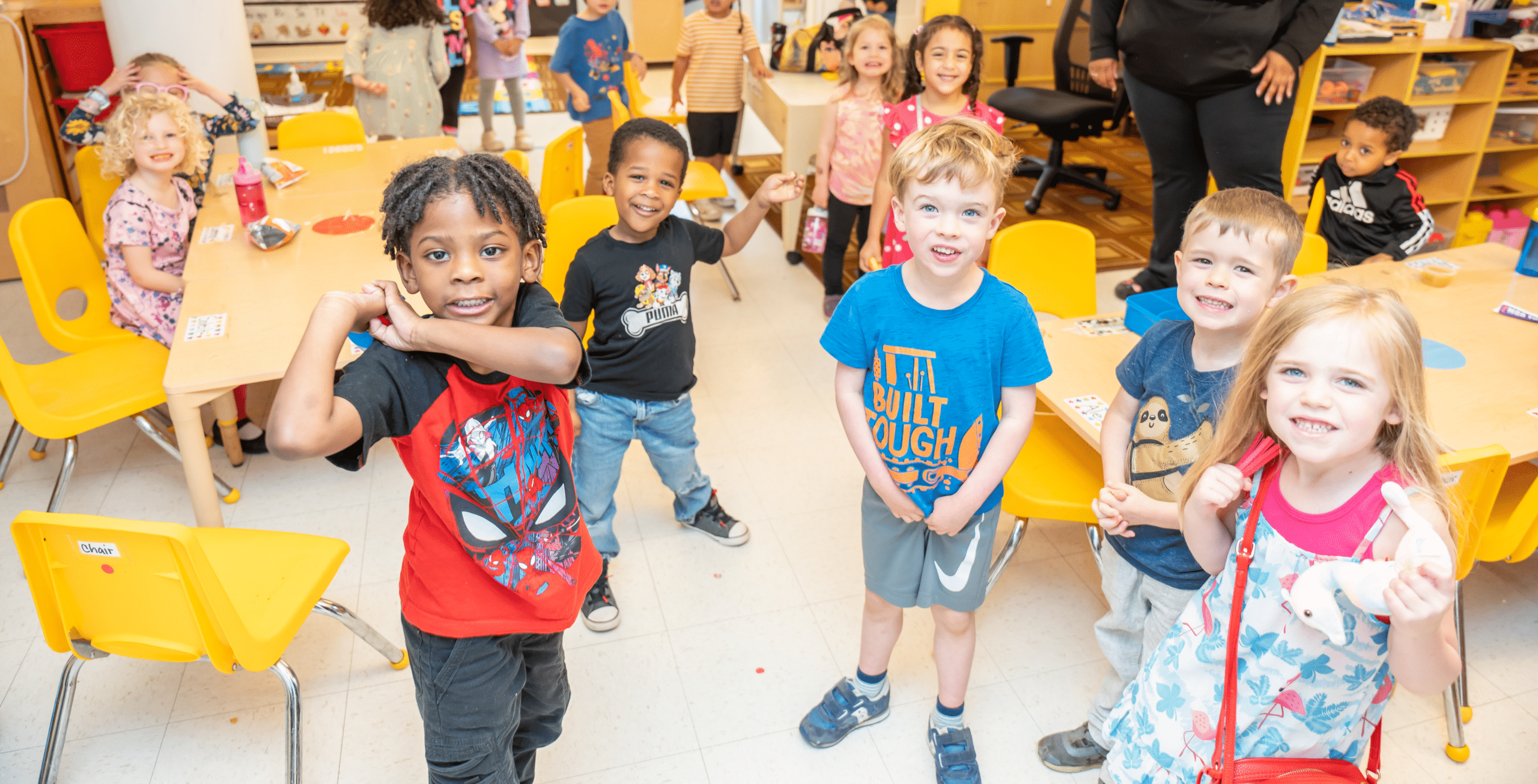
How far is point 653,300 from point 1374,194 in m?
2.39

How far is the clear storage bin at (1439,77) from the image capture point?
400cm

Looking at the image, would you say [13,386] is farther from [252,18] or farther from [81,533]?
[252,18]

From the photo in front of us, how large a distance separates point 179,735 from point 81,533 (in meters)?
0.70

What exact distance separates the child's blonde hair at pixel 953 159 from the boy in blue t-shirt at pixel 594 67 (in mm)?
2956

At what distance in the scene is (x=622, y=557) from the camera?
2.47 meters

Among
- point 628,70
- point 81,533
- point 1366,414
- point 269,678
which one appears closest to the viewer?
point 1366,414

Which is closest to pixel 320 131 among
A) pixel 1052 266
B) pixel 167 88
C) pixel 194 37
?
pixel 167 88

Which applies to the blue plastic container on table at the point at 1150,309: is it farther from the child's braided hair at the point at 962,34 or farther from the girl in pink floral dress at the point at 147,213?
the girl in pink floral dress at the point at 147,213

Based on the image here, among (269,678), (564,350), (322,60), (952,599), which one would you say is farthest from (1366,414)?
(322,60)

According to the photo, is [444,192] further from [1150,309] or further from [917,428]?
[1150,309]

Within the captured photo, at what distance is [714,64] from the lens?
14.3ft

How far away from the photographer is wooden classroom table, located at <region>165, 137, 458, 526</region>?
2064mm

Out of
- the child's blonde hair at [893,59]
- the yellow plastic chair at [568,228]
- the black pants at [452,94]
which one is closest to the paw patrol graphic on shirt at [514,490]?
the yellow plastic chair at [568,228]

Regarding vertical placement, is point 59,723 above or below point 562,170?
below
